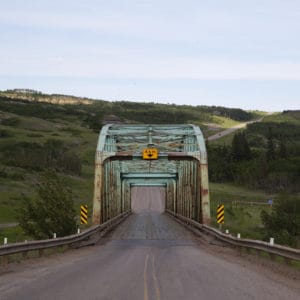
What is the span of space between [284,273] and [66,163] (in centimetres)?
10117

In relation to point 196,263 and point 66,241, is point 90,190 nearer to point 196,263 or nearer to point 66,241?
point 66,241

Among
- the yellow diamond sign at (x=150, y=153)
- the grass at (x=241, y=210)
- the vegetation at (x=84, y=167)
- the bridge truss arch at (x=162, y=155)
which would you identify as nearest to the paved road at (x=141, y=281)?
the bridge truss arch at (x=162, y=155)

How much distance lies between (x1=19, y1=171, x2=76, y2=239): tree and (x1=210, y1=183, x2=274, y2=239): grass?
12165 millimetres

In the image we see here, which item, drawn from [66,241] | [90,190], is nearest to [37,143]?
[90,190]

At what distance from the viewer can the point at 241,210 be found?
263 ft

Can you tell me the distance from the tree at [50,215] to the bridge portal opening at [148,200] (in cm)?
5273

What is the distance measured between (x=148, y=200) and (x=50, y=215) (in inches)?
3061

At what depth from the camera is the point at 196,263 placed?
18.0 m

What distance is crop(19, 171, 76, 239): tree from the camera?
36125 millimetres

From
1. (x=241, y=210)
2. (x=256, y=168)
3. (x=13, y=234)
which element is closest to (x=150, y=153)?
(x=13, y=234)

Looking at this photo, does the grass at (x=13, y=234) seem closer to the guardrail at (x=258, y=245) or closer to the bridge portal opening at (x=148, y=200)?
the guardrail at (x=258, y=245)

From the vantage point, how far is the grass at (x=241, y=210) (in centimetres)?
5289

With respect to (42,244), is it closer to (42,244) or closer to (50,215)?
(42,244)

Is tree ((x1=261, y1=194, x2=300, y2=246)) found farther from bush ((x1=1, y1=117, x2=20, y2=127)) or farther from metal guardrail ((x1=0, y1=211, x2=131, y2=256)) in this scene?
bush ((x1=1, y1=117, x2=20, y2=127))
